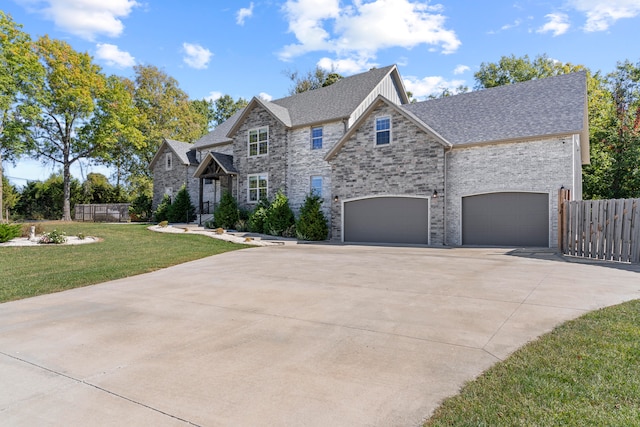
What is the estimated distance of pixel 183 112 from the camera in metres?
43.6

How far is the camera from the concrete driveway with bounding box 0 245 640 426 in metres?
2.92

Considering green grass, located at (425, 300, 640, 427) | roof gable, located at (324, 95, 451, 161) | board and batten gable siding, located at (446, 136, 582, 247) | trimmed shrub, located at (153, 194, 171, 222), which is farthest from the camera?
trimmed shrub, located at (153, 194, 171, 222)

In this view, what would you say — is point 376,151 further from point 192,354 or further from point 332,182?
point 192,354

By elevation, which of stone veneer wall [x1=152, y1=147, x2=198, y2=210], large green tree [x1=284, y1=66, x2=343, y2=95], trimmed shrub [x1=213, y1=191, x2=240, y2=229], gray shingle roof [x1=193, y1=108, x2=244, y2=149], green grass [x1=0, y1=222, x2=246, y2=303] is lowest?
green grass [x1=0, y1=222, x2=246, y2=303]

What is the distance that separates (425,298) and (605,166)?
75.1 feet

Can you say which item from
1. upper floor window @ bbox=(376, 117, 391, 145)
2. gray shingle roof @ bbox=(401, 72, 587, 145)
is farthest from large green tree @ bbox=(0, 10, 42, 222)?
gray shingle roof @ bbox=(401, 72, 587, 145)

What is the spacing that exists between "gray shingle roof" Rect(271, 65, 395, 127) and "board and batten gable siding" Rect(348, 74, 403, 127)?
0.91 ft

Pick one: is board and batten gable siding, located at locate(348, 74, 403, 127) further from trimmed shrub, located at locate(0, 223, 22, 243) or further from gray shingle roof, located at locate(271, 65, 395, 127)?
trimmed shrub, located at locate(0, 223, 22, 243)

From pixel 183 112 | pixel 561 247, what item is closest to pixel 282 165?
pixel 561 247

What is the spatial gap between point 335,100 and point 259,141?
18.7ft

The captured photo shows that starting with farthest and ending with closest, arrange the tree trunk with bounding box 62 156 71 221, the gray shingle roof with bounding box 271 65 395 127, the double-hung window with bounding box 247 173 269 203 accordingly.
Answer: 1. the tree trunk with bounding box 62 156 71 221
2. the double-hung window with bounding box 247 173 269 203
3. the gray shingle roof with bounding box 271 65 395 127

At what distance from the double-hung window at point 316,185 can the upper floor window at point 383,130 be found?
4707 mm

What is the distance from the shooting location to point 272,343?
4.32m

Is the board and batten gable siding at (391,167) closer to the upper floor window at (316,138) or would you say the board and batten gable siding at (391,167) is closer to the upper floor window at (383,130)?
the upper floor window at (383,130)
